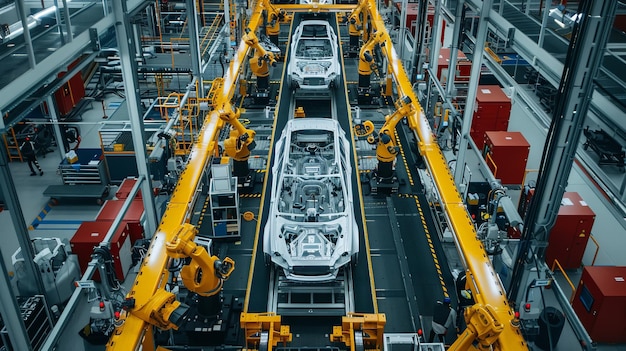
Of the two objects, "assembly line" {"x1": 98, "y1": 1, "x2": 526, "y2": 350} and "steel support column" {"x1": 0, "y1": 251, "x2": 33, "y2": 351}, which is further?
"assembly line" {"x1": 98, "y1": 1, "x2": 526, "y2": 350}

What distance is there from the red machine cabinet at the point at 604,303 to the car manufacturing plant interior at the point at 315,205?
4 cm

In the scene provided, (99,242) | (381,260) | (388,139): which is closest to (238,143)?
(388,139)

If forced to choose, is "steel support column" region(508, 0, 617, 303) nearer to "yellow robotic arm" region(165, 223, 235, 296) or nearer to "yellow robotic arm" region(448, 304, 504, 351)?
"yellow robotic arm" region(448, 304, 504, 351)

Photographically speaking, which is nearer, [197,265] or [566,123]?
[566,123]

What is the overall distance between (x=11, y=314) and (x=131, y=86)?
4.13 meters

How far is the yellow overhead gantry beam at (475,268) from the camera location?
7.23 meters

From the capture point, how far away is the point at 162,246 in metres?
8.70

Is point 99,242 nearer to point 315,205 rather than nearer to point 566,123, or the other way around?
point 315,205

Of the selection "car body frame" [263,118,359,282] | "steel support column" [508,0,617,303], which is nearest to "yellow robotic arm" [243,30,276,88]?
"car body frame" [263,118,359,282]

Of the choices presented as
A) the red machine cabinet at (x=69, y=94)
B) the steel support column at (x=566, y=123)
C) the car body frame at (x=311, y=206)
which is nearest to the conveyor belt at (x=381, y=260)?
the car body frame at (x=311, y=206)

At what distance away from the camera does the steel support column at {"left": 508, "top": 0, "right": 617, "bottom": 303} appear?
643 cm

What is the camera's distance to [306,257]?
9.52 m

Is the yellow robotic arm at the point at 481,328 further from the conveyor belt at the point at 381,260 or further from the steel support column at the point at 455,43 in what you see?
the steel support column at the point at 455,43

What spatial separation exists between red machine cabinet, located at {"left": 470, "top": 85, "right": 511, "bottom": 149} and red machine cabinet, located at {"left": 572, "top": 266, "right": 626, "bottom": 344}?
278 inches
